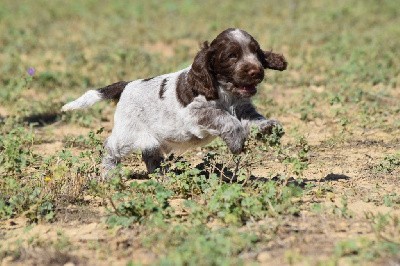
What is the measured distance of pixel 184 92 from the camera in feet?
21.6

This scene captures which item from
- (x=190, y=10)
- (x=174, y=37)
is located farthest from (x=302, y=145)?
(x=190, y=10)

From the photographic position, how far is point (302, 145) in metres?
8.39

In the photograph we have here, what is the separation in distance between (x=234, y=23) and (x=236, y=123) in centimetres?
1055

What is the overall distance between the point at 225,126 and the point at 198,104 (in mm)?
318

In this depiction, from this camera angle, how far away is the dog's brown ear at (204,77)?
640 centimetres

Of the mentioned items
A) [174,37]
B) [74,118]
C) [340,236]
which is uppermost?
[174,37]

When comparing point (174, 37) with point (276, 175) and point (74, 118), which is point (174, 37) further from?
point (276, 175)

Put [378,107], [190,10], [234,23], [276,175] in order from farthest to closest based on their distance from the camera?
[190,10] < [234,23] < [378,107] < [276,175]

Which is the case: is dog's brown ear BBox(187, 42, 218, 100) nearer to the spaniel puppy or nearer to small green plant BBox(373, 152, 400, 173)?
the spaniel puppy

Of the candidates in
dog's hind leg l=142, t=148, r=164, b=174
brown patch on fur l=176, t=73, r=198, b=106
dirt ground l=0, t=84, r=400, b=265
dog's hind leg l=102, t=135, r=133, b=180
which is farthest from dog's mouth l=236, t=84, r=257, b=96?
dog's hind leg l=102, t=135, r=133, b=180

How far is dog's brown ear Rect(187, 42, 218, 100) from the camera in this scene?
6.40m

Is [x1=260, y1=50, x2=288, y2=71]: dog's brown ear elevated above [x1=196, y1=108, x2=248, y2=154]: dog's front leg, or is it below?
Answer: above

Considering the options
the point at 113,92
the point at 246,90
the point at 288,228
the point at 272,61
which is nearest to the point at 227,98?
the point at 246,90

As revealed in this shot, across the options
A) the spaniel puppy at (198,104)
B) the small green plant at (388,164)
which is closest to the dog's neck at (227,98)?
the spaniel puppy at (198,104)
